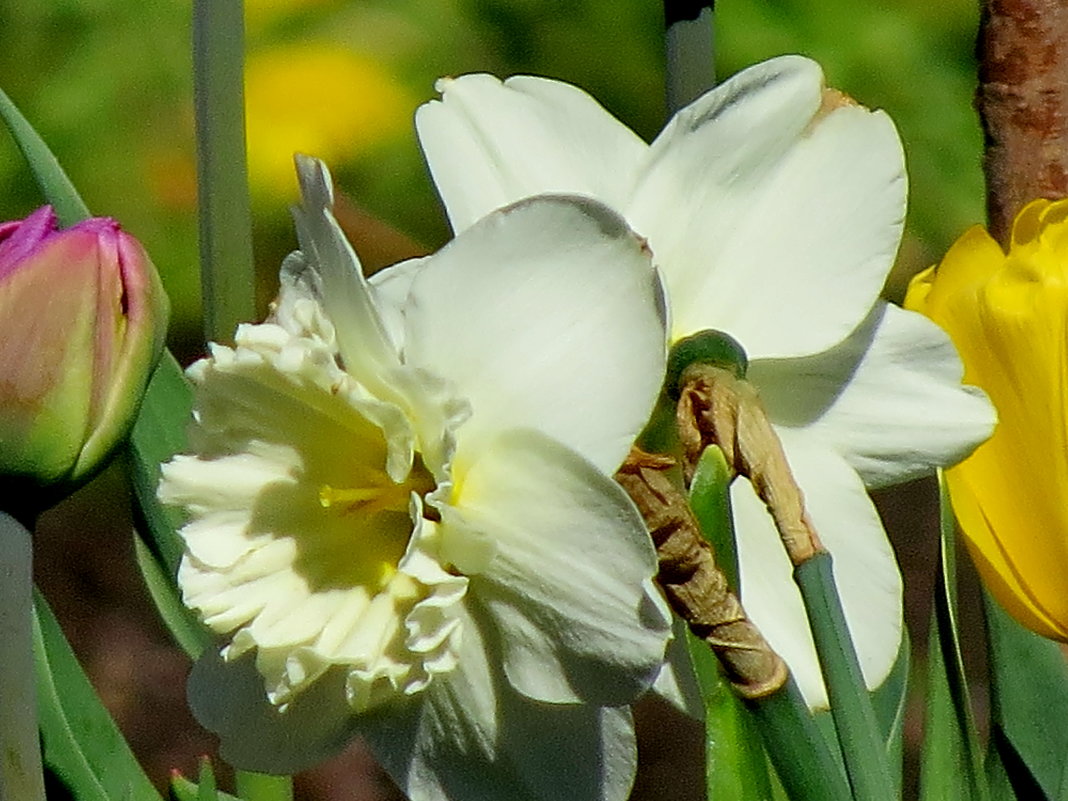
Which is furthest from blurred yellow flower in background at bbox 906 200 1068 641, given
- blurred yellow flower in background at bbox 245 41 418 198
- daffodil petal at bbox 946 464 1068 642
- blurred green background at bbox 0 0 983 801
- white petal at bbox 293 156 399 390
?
blurred yellow flower in background at bbox 245 41 418 198

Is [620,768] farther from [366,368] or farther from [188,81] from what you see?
[188,81]

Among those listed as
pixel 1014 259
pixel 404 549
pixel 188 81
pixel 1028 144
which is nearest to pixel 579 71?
pixel 188 81

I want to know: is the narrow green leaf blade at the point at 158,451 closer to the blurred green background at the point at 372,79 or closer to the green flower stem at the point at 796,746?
the green flower stem at the point at 796,746

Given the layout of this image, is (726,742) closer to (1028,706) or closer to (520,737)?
(520,737)

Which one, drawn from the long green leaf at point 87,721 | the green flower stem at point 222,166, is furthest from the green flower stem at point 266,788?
the green flower stem at point 222,166

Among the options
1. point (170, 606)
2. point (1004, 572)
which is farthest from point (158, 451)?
point (1004, 572)

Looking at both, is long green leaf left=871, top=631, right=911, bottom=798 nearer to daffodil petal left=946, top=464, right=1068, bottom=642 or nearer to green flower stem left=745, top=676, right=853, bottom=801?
daffodil petal left=946, top=464, right=1068, bottom=642
